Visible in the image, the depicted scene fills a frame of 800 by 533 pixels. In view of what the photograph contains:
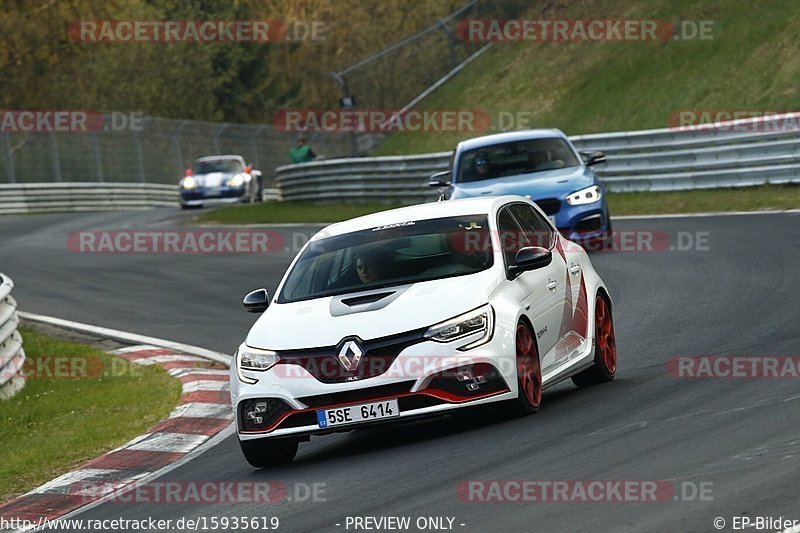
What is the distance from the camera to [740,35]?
35344mm

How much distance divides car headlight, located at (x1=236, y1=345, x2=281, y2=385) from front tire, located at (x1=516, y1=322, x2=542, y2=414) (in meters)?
1.45

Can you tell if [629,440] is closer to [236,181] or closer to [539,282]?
[539,282]

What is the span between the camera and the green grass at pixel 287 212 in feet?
104

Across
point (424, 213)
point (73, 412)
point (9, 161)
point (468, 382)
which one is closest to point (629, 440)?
point (468, 382)

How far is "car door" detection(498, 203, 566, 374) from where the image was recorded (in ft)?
31.3

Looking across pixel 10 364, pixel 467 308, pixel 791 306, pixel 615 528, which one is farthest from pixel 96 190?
pixel 615 528

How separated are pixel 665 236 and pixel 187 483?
12409mm

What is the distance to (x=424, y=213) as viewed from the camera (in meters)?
10.3

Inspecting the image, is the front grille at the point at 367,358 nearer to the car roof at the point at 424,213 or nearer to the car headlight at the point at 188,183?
the car roof at the point at 424,213

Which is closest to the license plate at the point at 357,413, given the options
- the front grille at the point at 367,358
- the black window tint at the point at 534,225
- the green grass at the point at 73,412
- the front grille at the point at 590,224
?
the front grille at the point at 367,358

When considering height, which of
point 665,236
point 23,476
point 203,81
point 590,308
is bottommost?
point 203,81

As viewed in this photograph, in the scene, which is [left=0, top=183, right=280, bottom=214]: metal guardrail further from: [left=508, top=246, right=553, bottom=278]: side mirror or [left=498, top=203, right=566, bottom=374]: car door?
[left=508, top=246, right=553, bottom=278]: side mirror

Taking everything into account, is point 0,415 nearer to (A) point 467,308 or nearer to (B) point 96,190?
(A) point 467,308

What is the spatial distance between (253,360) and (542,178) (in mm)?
→ 10126
